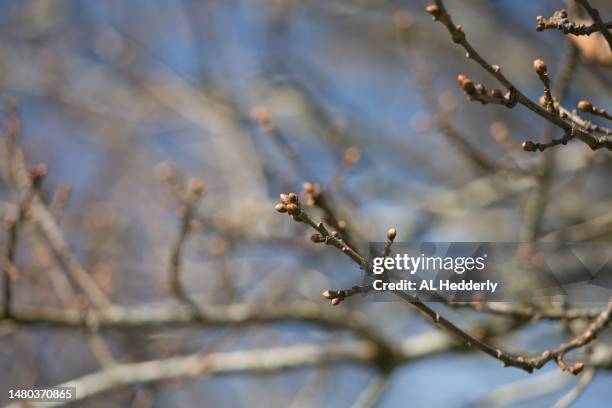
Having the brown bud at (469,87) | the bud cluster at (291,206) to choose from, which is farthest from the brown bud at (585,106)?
the bud cluster at (291,206)

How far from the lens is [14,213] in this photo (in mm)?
3010

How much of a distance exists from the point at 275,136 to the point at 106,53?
2.71m

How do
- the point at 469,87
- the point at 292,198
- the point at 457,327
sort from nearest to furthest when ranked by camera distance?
the point at 469,87 < the point at 292,198 < the point at 457,327

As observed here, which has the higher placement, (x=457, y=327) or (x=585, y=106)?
(x=585, y=106)

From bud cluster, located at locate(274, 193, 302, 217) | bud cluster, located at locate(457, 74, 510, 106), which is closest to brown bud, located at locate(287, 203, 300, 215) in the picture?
bud cluster, located at locate(274, 193, 302, 217)

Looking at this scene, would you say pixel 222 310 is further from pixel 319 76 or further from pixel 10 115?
pixel 319 76

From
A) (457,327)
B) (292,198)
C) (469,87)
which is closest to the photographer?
(469,87)

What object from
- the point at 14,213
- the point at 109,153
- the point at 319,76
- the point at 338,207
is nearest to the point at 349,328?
the point at 338,207

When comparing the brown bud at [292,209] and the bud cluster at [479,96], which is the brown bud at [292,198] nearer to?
the brown bud at [292,209]

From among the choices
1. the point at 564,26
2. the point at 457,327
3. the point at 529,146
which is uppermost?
the point at 564,26

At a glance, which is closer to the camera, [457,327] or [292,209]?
[292,209]

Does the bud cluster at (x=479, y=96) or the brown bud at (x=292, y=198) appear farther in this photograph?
the brown bud at (x=292, y=198)

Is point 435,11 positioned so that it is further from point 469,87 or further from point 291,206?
point 291,206

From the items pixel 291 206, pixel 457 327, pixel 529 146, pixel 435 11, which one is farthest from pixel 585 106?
pixel 291 206
